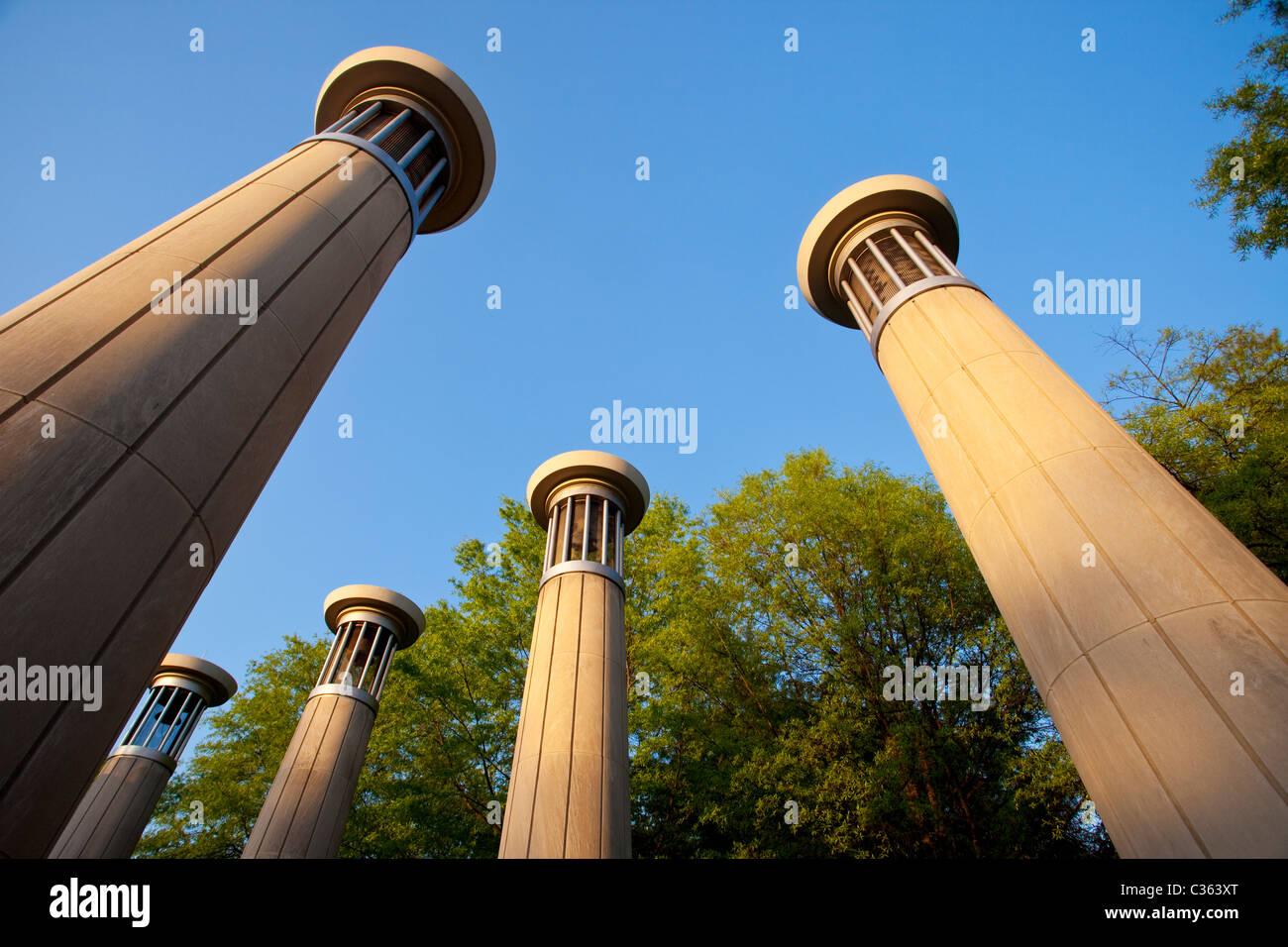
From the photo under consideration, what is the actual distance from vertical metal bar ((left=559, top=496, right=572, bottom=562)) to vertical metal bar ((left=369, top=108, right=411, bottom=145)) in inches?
192

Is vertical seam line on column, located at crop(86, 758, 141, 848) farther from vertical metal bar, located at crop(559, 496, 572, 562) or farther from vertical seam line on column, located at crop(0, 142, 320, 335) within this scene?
vertical seam line on column, located at crop(0, 142, 320, 335)

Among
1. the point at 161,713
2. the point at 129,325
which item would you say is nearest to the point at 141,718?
the point at 161,713

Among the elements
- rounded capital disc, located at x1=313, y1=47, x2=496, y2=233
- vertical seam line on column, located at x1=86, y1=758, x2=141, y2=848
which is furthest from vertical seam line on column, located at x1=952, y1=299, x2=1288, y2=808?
vertical seam line on column, located at x1=86, y1=758, x2=141, y2=848

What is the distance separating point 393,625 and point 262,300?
9.99 meters

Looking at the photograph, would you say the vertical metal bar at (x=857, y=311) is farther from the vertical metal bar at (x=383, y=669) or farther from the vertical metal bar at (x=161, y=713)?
the vertical metal bar at (x=161, y=713)

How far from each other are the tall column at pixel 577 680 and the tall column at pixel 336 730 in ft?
13.6

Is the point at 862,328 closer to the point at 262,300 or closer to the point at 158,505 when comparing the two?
the point at 262,300

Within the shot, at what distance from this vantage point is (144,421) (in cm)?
282

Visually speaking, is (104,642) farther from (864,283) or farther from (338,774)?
(338,774)

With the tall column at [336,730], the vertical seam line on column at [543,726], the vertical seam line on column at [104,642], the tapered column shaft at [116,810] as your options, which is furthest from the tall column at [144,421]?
the tapered column shaft at [116,810]

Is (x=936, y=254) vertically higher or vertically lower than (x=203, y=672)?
lower

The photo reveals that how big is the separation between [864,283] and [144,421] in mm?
5942

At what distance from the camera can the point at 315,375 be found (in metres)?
4.18

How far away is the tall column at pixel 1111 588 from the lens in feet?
9.97
